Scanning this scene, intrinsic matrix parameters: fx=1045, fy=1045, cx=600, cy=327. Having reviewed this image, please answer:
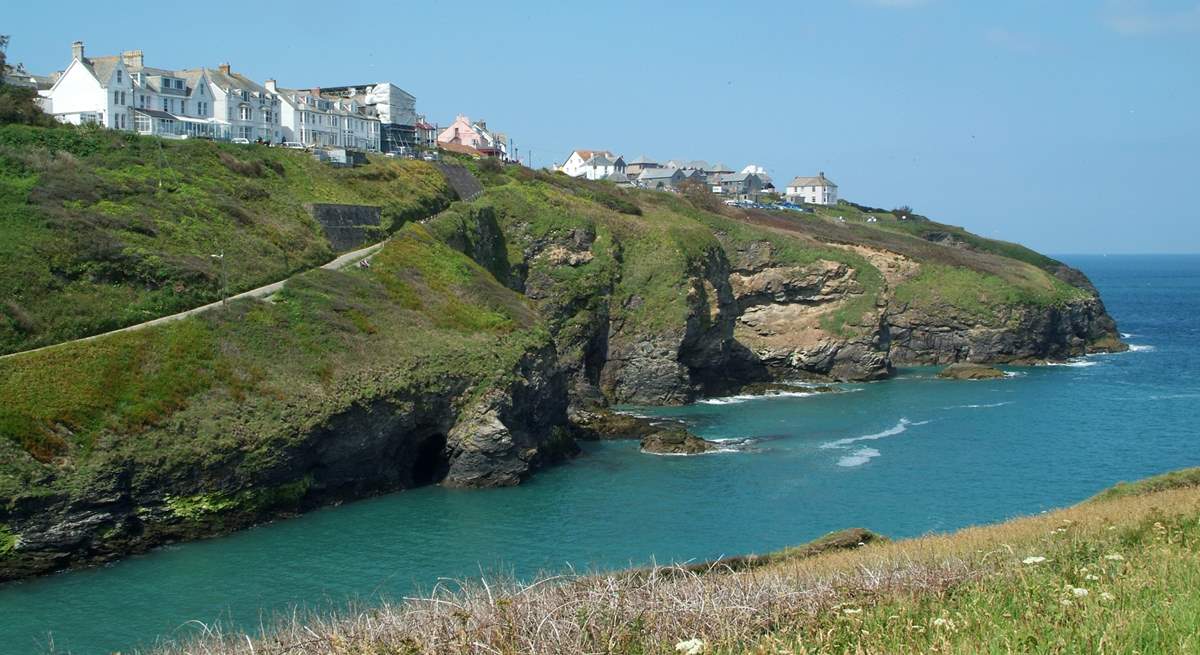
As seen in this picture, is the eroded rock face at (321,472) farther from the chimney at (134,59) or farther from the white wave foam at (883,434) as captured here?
the chimney at (134,59)

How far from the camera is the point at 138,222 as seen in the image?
2034 inches

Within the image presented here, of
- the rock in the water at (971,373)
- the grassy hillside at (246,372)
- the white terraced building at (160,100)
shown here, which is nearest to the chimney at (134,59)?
the white terraced building at (160,100)

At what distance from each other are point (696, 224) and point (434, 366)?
45.7 meters

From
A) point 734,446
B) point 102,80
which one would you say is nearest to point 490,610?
point 734,446

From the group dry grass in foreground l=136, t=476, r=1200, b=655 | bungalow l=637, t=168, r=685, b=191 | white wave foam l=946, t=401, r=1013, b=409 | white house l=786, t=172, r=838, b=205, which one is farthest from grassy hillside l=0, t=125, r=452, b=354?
white house l=786, t=172, r=838, b=205

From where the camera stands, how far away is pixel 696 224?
8981 cm

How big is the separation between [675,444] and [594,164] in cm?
11008

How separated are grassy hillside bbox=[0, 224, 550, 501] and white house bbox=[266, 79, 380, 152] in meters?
40.0

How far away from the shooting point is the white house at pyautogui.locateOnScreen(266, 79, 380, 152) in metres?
92.3

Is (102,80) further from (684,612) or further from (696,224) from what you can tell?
(684,612)

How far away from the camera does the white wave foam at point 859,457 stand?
5181 centimetres

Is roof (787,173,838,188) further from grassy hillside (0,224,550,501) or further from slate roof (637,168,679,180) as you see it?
grassy hillside (0,224,550,501)

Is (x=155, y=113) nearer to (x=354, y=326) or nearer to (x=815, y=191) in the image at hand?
(x=354, y=326)

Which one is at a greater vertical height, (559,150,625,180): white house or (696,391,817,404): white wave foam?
(559,150,625,180): white house
